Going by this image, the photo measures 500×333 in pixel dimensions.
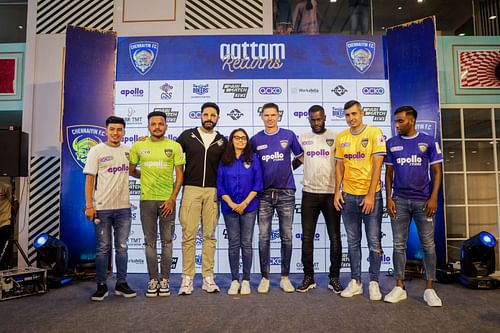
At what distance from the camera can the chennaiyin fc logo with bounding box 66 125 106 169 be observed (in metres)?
3.99

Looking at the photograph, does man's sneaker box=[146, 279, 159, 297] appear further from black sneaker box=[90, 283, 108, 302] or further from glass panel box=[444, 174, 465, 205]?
glass panel box=[444, 174, 465, 205]

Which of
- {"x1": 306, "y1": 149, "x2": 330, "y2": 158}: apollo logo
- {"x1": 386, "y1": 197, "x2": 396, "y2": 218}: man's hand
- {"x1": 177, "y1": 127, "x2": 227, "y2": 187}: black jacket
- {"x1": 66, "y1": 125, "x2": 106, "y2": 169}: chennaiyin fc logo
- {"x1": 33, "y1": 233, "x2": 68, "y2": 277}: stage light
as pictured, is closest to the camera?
{"x1": 386, "y1": 197, "x2": 396, "y2": 218}: man's hand

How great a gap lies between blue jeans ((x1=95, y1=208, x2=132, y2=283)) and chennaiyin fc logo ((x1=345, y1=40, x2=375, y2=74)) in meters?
3.10

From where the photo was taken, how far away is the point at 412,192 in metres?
2.88

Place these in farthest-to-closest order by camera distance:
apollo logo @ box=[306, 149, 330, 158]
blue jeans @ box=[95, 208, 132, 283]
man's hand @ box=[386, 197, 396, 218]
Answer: apollo logo @ box=[306, 149, 330, 158] < blue jeans @ box=[95, 208, 132, 283] < man's hand @ box=[386, 197, 396, 218]

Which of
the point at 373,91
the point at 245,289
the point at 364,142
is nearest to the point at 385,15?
the point at 373,91

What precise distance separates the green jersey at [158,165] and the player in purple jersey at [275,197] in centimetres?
78

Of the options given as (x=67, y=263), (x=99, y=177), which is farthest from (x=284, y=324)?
(x=67, y=263)

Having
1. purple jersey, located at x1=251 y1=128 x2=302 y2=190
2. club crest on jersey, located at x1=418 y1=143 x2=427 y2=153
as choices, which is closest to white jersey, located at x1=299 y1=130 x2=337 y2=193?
purple jersey, located at x1=251 y1=128 x2=302 y2=190

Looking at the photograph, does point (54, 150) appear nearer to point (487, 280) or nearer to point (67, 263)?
point (67, 263)

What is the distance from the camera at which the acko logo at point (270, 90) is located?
4258 millimetres

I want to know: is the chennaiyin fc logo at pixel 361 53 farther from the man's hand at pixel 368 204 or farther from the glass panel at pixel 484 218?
the glass panel at pixel 484 218

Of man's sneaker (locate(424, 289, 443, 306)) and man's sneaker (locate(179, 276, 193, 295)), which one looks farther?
man's sneaker (locate(179, 276, 193, 295))

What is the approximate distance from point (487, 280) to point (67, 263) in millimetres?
4122
